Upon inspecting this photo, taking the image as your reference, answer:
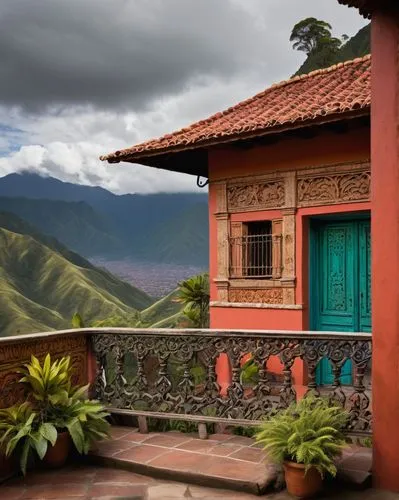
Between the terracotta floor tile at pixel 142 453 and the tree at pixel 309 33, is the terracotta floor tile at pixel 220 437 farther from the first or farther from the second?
the tree at pixel 309 33

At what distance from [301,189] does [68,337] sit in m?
4.28

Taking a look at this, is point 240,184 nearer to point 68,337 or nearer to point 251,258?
point 251,258

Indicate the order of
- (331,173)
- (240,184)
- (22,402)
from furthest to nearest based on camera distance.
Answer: (240,184), (331,173), (22,402)

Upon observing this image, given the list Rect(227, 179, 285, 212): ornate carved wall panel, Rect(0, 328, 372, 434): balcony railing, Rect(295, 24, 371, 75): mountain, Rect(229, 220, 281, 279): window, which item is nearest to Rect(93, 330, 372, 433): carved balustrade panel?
Rect(0, 328, 372, 434): balcony railing

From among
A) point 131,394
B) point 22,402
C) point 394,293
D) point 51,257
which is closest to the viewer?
point 394,293

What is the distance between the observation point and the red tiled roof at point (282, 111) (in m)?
7.68

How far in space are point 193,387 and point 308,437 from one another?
1.64m

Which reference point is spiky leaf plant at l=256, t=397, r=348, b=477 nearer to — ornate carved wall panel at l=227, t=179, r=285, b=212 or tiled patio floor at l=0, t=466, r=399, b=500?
tiled patio floor at l=0, t=466, r=399, b=500

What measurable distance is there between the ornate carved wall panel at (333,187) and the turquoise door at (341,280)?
0.51 metres

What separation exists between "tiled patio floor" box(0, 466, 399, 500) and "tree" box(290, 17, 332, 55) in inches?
1121

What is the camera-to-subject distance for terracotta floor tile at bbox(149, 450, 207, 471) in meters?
5.20

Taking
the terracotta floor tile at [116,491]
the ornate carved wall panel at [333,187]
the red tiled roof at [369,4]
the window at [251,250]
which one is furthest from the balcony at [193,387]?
the window at [251,250]

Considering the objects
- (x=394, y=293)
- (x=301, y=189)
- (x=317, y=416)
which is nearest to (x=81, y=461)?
(x=317, y=416)

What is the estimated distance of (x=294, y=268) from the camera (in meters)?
8.91
